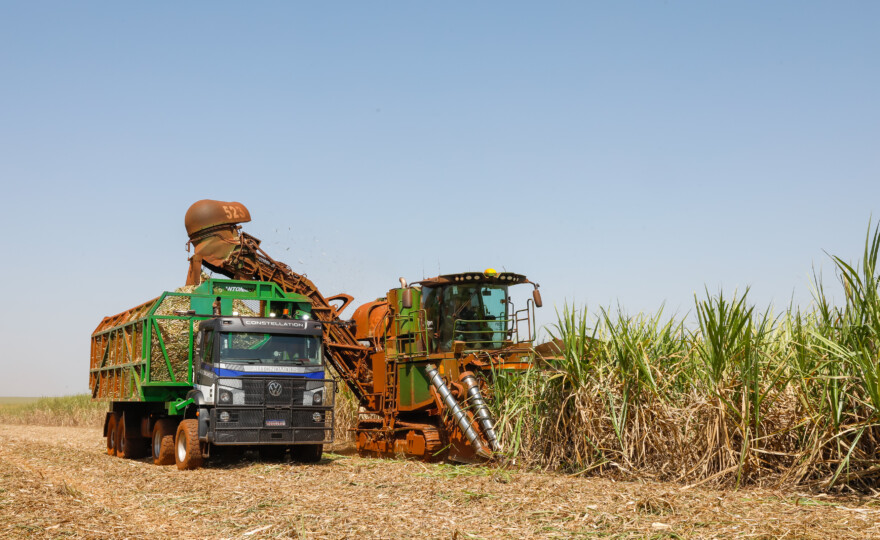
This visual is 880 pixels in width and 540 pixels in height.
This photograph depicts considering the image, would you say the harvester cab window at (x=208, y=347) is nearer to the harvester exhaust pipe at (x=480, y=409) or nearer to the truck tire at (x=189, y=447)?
the truck tire at (x=189, y=447)

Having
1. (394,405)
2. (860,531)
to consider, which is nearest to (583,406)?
(860,531)

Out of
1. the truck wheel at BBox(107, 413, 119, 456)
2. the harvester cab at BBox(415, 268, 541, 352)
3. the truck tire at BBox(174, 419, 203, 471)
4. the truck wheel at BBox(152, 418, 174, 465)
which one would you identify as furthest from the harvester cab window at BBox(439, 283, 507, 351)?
the truck wheel at BBox(107, 413, 119, 456)

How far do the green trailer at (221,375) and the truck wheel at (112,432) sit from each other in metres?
1.08

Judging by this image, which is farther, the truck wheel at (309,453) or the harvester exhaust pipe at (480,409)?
the truck wheel at (309,453)

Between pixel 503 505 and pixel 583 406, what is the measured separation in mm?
2783

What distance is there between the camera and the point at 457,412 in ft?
43.4

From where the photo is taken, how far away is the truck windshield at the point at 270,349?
14.2 m

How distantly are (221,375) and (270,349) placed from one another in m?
1.01

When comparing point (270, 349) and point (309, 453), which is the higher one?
point (270, 349)

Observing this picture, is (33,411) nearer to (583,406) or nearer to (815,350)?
(583,406)

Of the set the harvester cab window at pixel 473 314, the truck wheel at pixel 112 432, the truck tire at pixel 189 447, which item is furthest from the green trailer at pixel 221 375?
the harvester cab window at pixel 473 314

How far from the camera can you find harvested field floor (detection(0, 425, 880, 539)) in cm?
711

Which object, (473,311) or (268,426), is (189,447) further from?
(473,311)

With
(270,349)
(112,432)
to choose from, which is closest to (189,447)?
(270,349)
